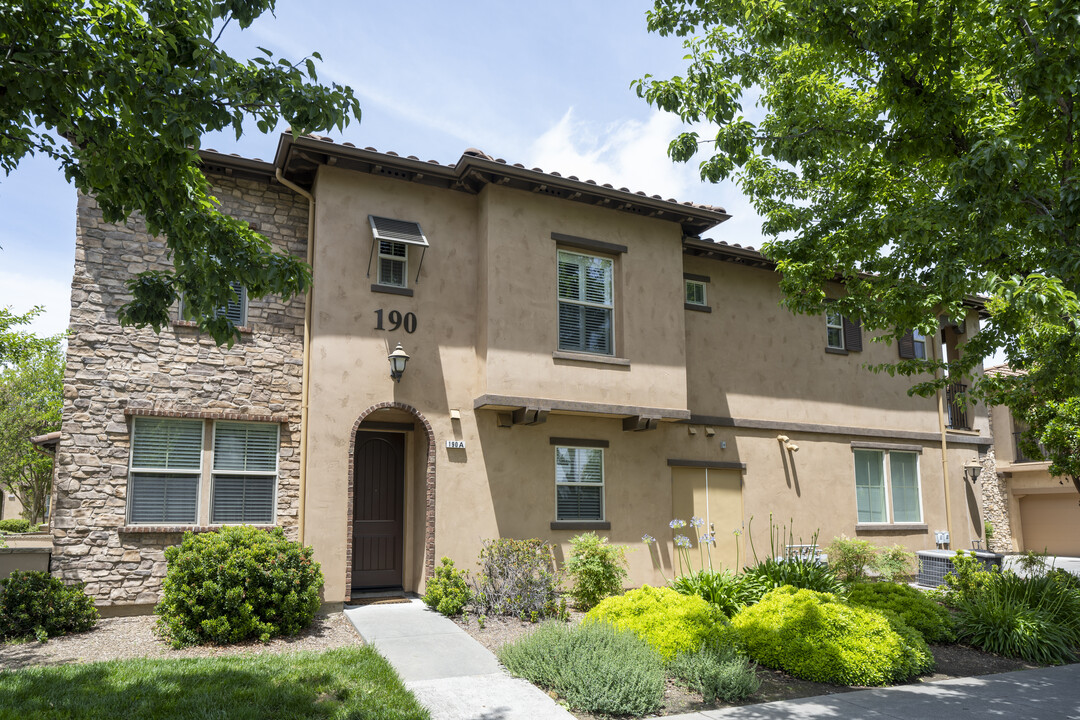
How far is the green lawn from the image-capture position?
609 centimetres

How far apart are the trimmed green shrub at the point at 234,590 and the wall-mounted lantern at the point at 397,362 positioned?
299 centimetres

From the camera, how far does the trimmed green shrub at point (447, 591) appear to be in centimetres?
1039

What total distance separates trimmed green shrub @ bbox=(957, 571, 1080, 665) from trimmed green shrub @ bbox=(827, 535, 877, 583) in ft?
12.0

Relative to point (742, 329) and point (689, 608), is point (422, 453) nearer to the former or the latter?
point (689, 608)

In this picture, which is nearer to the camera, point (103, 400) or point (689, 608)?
point (689, 608)

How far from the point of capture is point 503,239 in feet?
40.2

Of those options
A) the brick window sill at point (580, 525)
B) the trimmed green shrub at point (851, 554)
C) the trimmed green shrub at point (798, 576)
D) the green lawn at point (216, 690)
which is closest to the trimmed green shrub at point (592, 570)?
the brick window sill at point (580, 525)

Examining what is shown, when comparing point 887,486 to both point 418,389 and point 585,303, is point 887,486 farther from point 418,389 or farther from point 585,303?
point 418,389

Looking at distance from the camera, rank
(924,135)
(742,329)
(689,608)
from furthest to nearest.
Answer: (742,329), (689,608), (924,135)

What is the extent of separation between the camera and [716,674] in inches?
284

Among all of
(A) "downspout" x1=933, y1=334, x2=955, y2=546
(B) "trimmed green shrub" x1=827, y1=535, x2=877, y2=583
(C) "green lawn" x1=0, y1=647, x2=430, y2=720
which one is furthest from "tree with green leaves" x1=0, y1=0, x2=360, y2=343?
(A) "downspout" x1=933, y1=334, x2=955, y2=546

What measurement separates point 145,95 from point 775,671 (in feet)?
26.0

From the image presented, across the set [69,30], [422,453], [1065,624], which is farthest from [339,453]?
[1065,624]

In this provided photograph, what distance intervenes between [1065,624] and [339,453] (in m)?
10.0
